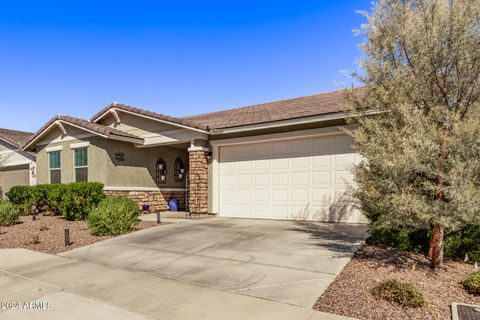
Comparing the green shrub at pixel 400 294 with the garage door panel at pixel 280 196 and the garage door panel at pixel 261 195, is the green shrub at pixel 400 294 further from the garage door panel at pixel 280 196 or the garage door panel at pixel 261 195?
the garage door panel at pixel 261 195

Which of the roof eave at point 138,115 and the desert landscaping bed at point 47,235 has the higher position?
the roof eave at point 138,115

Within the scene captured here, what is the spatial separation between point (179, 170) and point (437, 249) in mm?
12573

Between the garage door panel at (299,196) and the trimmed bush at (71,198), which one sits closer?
the garage door panel at (299,196)

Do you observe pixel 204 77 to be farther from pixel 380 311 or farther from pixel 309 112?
pixel 380 311

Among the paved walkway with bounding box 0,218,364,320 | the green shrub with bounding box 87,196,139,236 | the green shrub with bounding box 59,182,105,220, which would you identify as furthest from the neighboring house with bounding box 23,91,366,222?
the green shrub with bounding box 87,196,139,236

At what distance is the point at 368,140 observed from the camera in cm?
501

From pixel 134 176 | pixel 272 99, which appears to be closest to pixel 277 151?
pixel 272 99

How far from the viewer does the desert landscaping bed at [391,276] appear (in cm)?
359

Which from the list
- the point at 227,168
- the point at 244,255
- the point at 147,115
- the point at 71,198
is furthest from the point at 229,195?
the point at 71,198

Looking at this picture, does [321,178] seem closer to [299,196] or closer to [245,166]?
[299,196]

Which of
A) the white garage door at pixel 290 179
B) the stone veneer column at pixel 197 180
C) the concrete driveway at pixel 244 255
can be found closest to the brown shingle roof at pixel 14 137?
the stone veneer column at pixel 197 180

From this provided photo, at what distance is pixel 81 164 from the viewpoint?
1345 cm

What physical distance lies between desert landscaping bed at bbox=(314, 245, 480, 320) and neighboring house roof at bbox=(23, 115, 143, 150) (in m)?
10.2

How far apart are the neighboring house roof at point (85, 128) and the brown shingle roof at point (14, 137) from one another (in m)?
3.88
